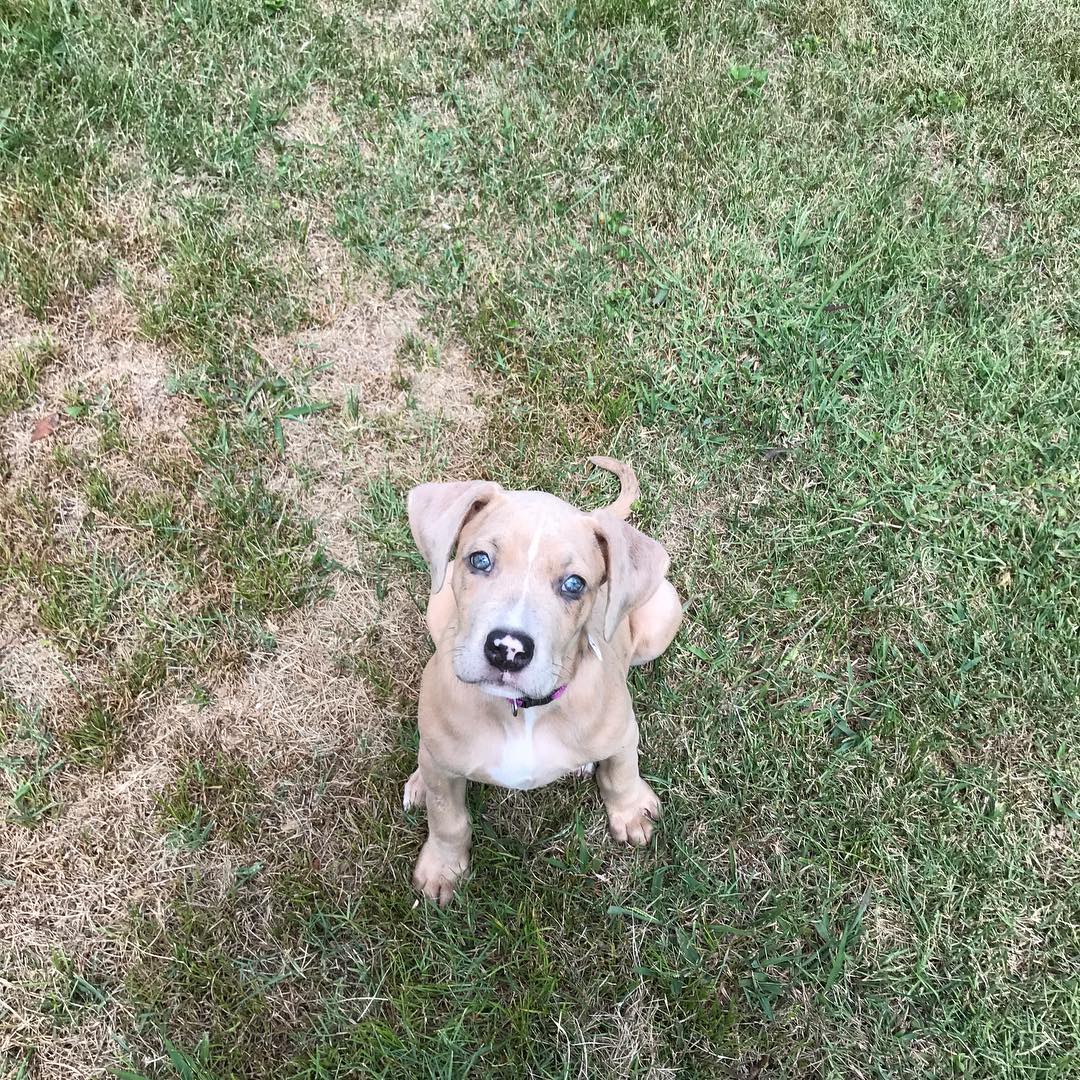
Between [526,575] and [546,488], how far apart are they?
1815 mm

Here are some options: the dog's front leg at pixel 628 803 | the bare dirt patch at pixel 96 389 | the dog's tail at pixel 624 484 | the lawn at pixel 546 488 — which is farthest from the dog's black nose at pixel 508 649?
the bare dirt patch at pixel 96 389

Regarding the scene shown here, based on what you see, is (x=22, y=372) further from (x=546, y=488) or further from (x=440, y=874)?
(x=440, y=874)

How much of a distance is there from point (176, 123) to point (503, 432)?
2.80m

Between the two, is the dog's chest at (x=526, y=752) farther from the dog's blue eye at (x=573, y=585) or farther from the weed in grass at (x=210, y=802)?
the weed in grass at (x=210, y=802)

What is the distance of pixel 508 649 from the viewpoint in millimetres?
2311

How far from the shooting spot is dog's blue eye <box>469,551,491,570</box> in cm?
252

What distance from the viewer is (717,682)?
3822 mm

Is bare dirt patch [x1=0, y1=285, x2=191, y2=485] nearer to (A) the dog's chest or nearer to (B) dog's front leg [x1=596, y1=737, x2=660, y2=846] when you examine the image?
(A) the dog's chest

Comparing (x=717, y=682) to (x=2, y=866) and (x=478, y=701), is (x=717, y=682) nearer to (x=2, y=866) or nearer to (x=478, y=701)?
(x=478, y=701)

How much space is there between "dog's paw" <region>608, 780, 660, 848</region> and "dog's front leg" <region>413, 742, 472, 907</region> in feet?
1.94

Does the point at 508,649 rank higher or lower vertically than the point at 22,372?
higher

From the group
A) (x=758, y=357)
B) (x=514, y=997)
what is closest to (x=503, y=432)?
(x=758, y=357)

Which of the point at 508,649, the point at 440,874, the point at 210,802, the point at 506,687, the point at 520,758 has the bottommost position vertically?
the point at 210,802

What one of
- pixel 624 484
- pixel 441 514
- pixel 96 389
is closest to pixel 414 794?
pixel 441 514
